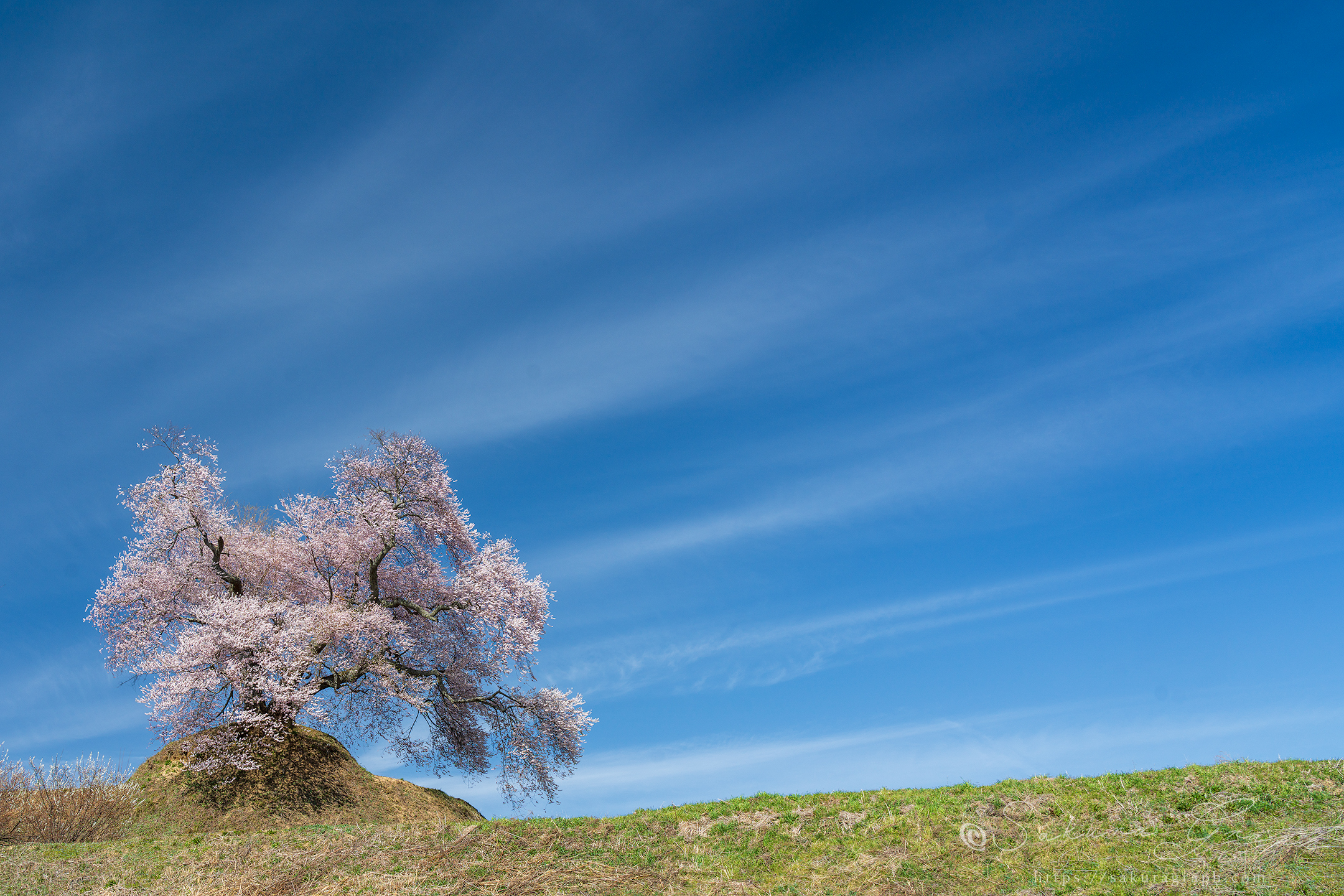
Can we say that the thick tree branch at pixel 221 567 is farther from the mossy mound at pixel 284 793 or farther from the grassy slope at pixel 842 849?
the grassy slope at pixel 842 849

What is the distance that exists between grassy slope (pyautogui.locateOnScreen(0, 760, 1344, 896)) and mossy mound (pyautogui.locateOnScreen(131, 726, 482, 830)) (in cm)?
391

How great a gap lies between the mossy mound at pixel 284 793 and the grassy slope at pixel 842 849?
3907mm

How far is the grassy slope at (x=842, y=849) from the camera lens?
1423 centimetres

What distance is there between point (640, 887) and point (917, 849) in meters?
5.07

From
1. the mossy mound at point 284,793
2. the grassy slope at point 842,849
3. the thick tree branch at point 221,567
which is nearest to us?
the grassy slope at point 842,849

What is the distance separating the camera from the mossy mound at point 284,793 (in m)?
22.3

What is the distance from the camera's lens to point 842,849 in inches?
639

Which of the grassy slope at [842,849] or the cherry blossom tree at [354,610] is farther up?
the cherry blossom tree at [354,610]

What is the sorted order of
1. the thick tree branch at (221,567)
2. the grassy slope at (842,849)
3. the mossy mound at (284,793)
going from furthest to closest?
the thick tree branch at (221,567) < the mossy mound at (284,793) < the grassy slope at (842,849)

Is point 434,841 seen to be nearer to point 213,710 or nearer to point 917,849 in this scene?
point 917,849

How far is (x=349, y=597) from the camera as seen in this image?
2791cm

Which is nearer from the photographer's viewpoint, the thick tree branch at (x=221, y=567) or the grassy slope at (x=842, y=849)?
the grassy slope at (x=842, y=849)

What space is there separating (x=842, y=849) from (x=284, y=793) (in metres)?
15.4

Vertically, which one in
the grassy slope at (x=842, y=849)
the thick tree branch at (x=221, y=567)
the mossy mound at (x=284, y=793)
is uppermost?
the thick tree branch at (x=221, y=567)
